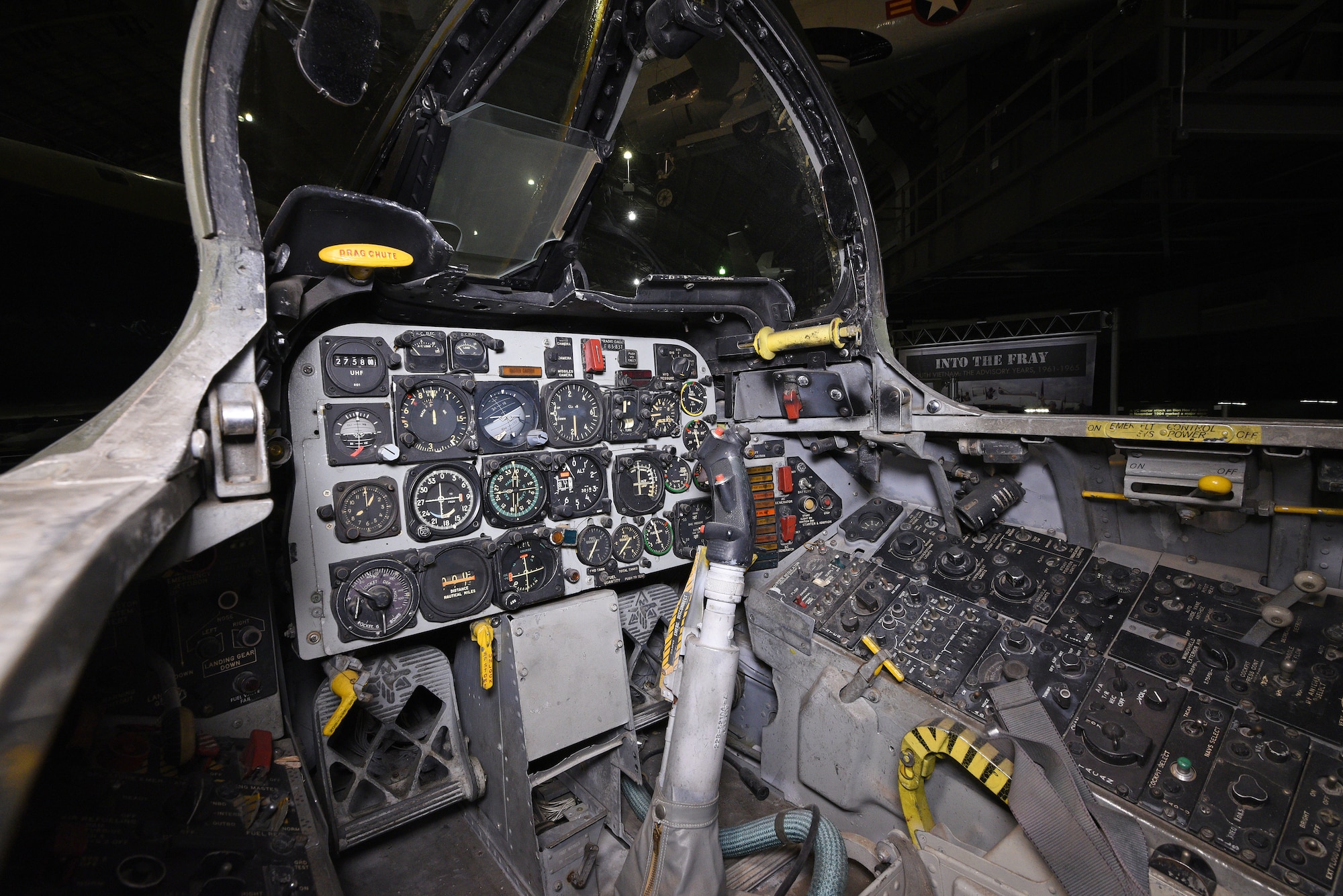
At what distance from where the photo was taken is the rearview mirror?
1.64m

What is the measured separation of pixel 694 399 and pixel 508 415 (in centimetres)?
129

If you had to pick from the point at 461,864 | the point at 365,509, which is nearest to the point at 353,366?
the point at 365,509

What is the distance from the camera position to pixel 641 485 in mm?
3418

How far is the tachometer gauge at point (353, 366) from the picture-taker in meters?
2.48

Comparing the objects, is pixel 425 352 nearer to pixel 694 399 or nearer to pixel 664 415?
pixel 664 415

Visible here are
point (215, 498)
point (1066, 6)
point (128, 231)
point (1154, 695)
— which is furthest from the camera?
point (1066, 6)

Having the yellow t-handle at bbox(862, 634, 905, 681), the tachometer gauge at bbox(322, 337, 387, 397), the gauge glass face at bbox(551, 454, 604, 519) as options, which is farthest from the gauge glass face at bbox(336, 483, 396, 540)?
the yellow t-handle at bbox(862, 634, 905, 681)

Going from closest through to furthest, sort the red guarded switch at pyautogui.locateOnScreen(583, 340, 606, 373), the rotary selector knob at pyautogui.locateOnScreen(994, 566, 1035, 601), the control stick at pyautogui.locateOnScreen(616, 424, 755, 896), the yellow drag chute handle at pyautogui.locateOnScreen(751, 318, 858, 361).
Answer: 1. the control stick at pyautogui.locateOnScreen(616, 424, 755, 896)
2. the rotary selector knob at pyautogui.locateOnScreen(994, 566, 1035, 601)
3. the yellow drag chute handle at pyautogui.locateOnScreen(751, 318, 858, 361)
4. the red guarded switch at pyautogui.locateOnScreen(583, 340, 606, 373)

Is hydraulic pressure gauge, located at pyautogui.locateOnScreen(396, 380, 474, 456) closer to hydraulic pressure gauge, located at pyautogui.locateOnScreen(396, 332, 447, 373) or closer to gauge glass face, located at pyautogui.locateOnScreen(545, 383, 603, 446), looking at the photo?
hydraulic pressure gauge, located at pyautogui.locateOnScreen(396, 332, 447, 373)

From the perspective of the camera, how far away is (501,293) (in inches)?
108

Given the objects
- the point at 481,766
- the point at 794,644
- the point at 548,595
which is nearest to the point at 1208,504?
the point at 794,644

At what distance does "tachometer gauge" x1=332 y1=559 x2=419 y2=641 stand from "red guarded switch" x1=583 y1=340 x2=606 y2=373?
1.42 m

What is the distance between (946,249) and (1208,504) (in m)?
4.91

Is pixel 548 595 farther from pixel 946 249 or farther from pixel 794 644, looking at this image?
pixel 946 249
